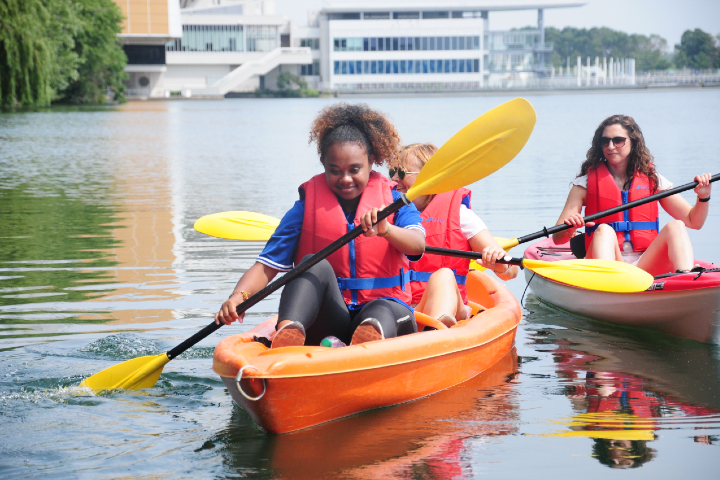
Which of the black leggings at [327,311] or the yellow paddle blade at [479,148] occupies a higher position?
the yellow paddle blade at [479,148]

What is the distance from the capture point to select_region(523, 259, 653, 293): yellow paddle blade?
420cm

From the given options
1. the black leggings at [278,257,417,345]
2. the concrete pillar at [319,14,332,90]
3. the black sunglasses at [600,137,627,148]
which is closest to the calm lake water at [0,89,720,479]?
the black leggings at [278,257,417,345]

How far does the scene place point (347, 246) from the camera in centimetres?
348

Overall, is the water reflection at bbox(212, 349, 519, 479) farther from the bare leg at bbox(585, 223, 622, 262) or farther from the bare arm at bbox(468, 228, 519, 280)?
the bare leg at bbox(585, 223, 622, 262)

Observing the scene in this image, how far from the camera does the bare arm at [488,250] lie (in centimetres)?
397

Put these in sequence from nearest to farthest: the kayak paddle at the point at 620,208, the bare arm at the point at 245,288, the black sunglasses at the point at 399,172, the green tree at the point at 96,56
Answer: the bare arm at the point at 245,288
the black sunglasses at the point at 399,172
the kayak paddle at the point at 620,208
the green tree at the point at 96,56

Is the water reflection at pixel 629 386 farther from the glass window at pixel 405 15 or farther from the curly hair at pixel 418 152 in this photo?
the glass window at pixel 405 15

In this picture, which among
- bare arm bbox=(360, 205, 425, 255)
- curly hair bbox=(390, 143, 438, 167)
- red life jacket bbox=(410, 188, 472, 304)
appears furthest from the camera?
red life jacket bbox=(410, 188, 472, 304)

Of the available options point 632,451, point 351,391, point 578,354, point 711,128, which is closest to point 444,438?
point 351,391

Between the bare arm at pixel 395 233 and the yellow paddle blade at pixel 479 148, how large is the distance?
0.89ft

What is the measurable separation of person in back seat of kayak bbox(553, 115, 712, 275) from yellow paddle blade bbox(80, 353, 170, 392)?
2.40 meters

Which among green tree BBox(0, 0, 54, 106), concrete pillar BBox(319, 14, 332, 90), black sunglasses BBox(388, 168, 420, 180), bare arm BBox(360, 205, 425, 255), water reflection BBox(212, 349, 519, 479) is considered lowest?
water reflection BBox(212, 349, 519, 479)

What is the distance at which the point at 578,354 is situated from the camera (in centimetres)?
447

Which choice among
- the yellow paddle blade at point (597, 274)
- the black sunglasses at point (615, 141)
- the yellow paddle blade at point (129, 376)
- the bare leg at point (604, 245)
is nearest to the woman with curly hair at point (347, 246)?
the yellow paddle blade at point (129, 376)
